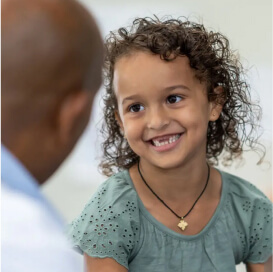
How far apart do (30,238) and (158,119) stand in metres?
0.39

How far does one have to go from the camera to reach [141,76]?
Result: 1.32m

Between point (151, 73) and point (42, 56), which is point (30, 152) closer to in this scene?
point (42, 56)

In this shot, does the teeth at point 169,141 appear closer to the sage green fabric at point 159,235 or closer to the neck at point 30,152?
the sage green fabric at point 159,235

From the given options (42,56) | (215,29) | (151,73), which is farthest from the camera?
(215,29)

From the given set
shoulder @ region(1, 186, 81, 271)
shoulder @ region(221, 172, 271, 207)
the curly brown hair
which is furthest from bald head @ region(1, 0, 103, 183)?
shoulder @ region(221, 172, 271, 207)

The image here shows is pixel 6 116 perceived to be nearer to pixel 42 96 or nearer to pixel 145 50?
pixel 42 96

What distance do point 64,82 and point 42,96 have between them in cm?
6

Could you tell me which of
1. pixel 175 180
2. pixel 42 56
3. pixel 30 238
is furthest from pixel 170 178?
pixel 42 56

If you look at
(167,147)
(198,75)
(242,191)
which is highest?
(198,75)

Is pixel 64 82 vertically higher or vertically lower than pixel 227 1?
lower

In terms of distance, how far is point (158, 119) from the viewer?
1.32m

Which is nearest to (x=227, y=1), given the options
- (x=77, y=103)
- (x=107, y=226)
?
(x=77, y=103)

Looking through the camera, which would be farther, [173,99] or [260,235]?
[260,235]

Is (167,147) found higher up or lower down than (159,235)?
higher up
